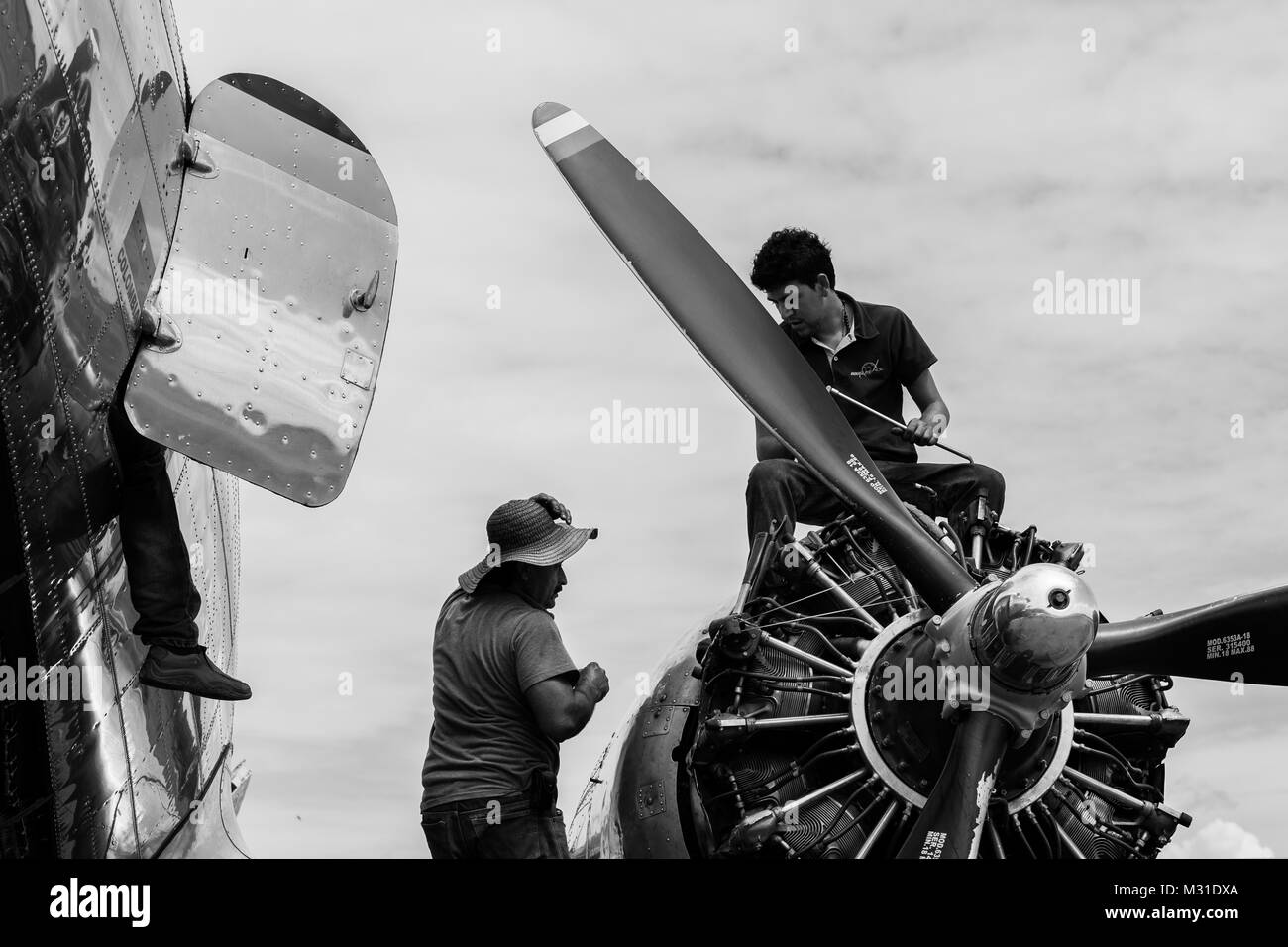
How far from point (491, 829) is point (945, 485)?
3731 mm

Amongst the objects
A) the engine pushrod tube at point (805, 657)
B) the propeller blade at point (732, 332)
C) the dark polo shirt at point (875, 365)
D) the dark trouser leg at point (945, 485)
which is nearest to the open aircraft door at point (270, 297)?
the propeller blade at point (732, 332)

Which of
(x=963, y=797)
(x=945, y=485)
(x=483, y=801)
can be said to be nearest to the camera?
(x=483, y=801)

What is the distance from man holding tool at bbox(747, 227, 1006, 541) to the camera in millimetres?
8938

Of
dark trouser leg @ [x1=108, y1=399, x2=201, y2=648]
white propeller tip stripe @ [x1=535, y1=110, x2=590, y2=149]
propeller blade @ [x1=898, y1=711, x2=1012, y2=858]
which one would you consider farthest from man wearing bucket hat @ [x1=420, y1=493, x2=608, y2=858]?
white propeller tip stripe @ [x1=535, y1=110, x2=590, y2=149]

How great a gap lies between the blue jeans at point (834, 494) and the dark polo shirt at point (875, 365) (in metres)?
0.22

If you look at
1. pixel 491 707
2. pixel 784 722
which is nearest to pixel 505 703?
pixel 491 707

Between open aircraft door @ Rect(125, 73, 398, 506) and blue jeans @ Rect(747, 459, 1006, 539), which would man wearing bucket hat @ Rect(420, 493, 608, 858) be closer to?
open aircraft door @ Rect(125, 73, 398, 506)

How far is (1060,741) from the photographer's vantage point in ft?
25.9

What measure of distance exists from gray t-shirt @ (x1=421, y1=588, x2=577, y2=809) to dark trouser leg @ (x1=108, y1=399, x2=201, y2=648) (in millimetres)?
1543

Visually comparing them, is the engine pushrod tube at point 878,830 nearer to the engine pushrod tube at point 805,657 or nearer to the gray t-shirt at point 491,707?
the engine pushrod tube at point 805,657

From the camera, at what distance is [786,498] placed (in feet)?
28.8

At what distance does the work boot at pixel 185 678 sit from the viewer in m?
7.52

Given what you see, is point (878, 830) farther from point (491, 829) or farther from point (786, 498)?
point (491, 829)
